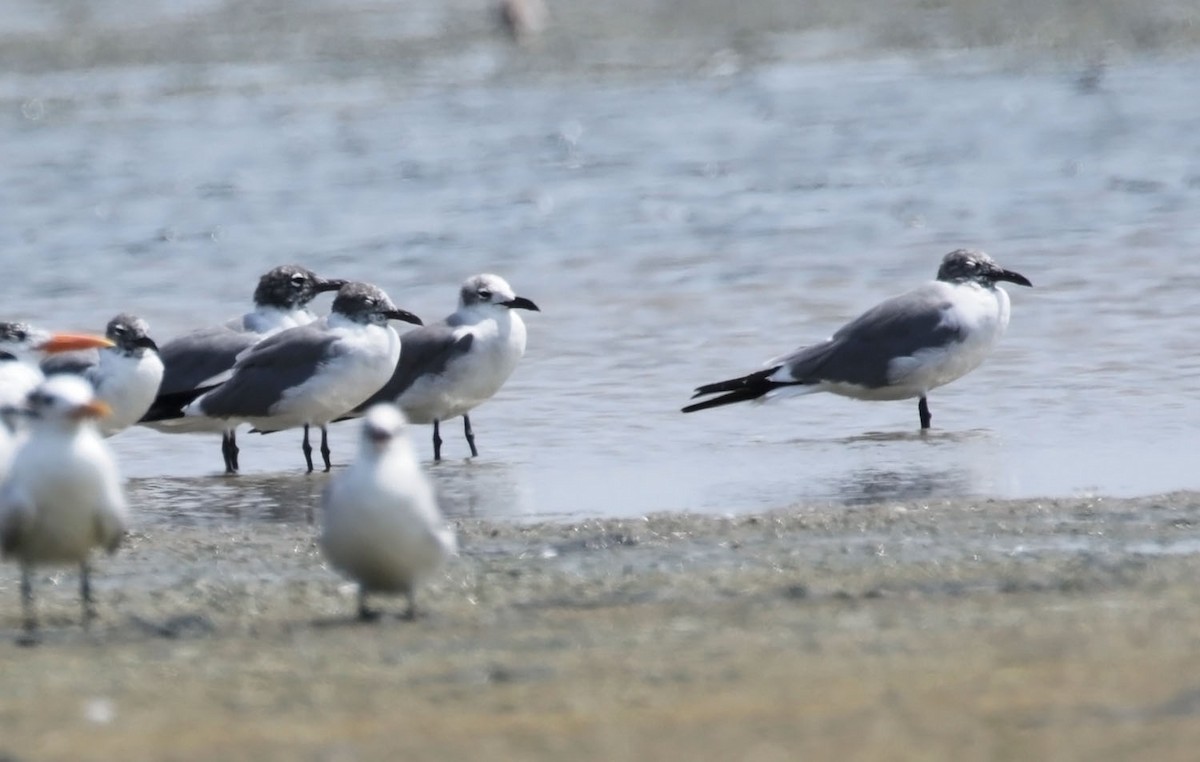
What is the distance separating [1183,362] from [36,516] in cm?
624

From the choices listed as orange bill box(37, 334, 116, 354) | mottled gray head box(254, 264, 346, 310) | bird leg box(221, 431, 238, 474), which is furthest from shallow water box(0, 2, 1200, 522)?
mottled gray head box(254, 264, 346, 310)

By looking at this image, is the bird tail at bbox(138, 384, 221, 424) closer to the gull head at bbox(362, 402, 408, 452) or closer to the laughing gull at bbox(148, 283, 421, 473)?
the laughing gull at bbox(148, 283, 421, 473)

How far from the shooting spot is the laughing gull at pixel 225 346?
9742 millimetres

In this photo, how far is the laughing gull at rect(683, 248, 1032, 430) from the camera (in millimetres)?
9898

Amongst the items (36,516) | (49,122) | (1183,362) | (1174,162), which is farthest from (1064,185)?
(36,516)

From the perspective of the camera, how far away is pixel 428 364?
9.88 meters

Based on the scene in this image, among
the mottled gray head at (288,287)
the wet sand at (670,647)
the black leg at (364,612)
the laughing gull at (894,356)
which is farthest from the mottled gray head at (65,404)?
the mottled gray head at (288,287)

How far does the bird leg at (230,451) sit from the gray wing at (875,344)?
243 centimetres

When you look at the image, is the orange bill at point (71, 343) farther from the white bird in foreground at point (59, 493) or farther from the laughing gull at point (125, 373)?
the white bird in foreground at point (59, 493)

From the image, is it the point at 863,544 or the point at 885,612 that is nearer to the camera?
the point at 885,612

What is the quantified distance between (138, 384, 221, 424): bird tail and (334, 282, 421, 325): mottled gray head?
667 mm

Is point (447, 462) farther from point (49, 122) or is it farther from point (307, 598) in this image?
point (49, 122)

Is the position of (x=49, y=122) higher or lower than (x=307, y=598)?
higher

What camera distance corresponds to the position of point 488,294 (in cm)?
1016
